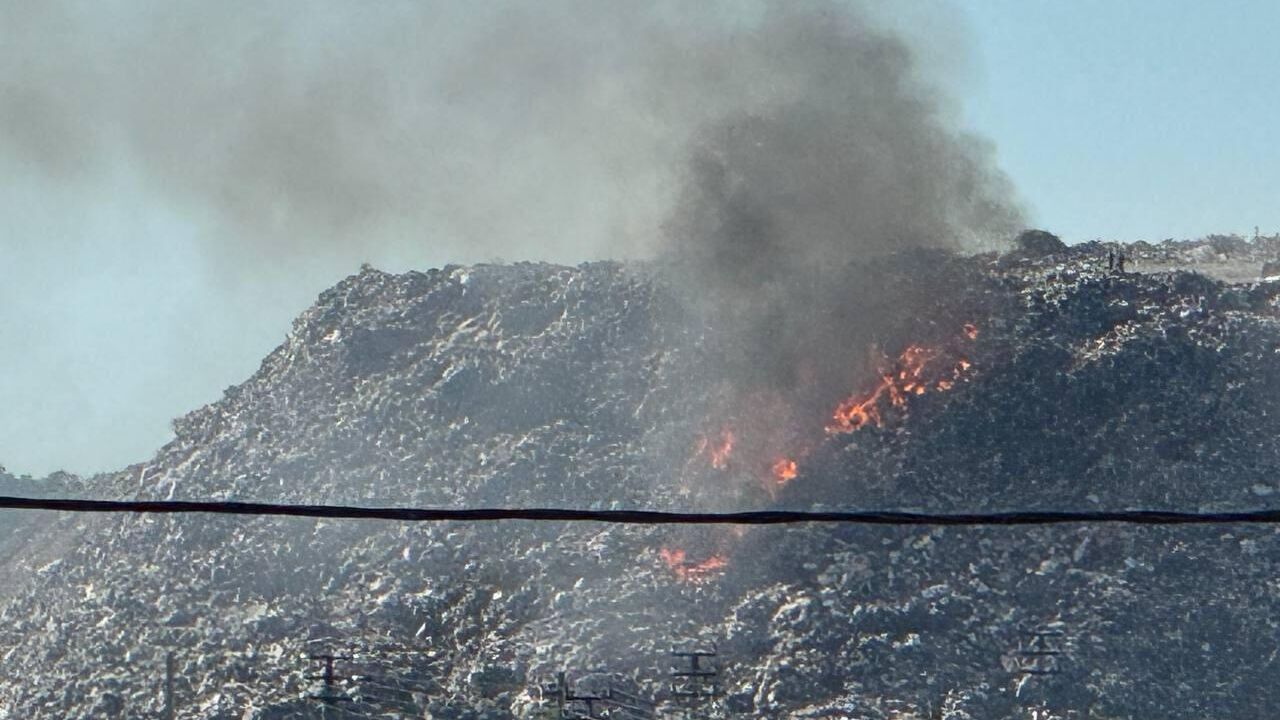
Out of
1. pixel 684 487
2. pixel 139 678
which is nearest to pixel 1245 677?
pixel 684 487

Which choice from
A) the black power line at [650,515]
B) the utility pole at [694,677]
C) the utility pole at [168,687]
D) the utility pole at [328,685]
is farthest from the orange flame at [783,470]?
the black power line at [650,515]

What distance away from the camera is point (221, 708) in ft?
108

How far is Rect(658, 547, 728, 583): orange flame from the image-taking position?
3541 cm

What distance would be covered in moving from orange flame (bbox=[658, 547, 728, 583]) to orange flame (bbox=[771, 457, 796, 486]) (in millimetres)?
3056

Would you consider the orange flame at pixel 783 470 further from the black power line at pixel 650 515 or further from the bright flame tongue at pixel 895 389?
the black power line at pixel 650 515

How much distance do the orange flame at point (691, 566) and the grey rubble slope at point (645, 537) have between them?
1.08ft

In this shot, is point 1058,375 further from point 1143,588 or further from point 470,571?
point 470,571

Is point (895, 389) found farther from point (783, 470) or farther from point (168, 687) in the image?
point (168, 687)

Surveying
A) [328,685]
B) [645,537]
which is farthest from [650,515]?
[645,537]

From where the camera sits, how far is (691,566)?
36000mm

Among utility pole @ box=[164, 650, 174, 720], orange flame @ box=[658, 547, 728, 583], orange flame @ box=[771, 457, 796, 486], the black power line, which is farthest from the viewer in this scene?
orange flame @ box=[771, 457, 796, 486]

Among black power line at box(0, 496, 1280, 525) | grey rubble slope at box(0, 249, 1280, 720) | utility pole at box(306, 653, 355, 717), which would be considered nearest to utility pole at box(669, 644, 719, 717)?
grey rubble slope at box(0, 249, 1280, 720)

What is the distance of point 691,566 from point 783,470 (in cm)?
386

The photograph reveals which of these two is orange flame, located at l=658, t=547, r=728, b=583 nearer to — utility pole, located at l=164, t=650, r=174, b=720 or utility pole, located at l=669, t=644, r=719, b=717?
utility pole, located at l=669, t=644, r=719, b=717
